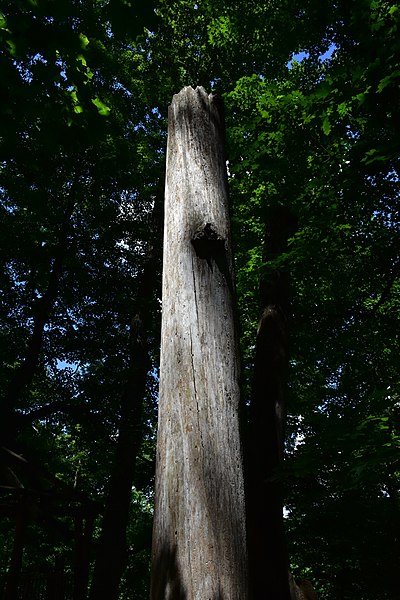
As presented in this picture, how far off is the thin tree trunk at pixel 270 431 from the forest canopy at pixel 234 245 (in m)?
0.24

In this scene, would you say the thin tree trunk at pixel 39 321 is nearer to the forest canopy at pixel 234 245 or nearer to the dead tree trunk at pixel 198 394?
the forest canopy at pixel 234 245

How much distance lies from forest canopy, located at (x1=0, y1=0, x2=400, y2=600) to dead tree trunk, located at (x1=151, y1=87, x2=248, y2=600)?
6.15 feet

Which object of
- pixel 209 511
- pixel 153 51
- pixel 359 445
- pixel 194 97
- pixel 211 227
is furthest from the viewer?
pixel 153 51

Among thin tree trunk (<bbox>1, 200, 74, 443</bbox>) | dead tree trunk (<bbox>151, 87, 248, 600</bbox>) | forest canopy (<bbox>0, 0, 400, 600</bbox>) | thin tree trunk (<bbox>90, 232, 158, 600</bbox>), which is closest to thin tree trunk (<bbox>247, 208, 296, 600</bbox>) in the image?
forest canopy (<bbox>0, 0, 400, 600</bbox>)

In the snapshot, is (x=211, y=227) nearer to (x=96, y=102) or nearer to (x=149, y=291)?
(x=96, y=102)

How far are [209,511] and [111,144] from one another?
1231cm

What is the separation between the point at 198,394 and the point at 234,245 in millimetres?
4252

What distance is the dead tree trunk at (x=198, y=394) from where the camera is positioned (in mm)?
1162

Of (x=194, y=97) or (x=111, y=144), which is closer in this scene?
(x=194, y=97)

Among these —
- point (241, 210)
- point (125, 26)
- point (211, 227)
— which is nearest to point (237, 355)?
point (211, 227)

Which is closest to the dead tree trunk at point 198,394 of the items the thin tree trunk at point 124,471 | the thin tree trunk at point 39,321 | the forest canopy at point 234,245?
the forest canopy at point 234,245

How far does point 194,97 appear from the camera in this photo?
1.97m

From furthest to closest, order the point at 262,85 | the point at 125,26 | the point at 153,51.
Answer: the point at 153,51 → the point at 262,85 → the point at 125,26

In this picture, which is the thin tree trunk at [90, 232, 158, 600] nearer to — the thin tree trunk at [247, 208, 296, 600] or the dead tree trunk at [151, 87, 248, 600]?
the thin tree trunk at [247, 208, 296, 600]
